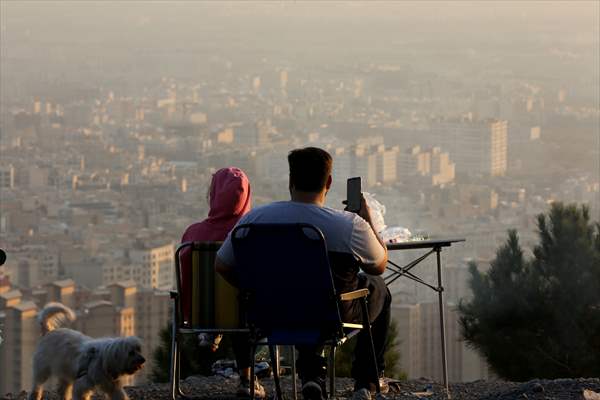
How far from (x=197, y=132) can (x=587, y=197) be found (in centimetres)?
2562

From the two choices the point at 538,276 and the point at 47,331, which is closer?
the point at 47,331

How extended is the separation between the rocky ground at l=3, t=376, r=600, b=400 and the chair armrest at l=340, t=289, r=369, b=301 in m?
0.55

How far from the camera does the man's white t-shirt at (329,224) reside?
3119 millimetres

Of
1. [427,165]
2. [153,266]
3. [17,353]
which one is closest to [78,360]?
[17,353]

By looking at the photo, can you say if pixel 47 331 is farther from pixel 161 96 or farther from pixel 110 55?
pixel 161 96

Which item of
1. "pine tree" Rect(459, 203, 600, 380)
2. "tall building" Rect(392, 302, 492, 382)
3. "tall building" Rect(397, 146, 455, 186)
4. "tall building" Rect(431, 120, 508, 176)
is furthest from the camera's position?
"tall building" Rect(431, 120, 508, 176)

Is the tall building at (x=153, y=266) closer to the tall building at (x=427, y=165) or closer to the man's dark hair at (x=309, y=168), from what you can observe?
the tall building at (x=427, y=165)

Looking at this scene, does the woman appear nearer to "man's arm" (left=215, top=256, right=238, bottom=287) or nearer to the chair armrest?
"man's arm" (left=215, top=256, right=238, bottom=287)

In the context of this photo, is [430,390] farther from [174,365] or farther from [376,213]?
[174,365]

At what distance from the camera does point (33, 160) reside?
191 feet

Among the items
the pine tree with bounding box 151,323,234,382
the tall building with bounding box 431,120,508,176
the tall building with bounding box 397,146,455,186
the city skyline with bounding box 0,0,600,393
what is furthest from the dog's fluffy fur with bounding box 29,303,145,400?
the tall building with bounding box 431,120,508,176

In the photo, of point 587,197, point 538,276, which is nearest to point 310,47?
point 587,197

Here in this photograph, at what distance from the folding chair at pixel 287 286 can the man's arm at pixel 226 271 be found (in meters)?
0.05

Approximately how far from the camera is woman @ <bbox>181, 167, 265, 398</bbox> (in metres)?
3.59
